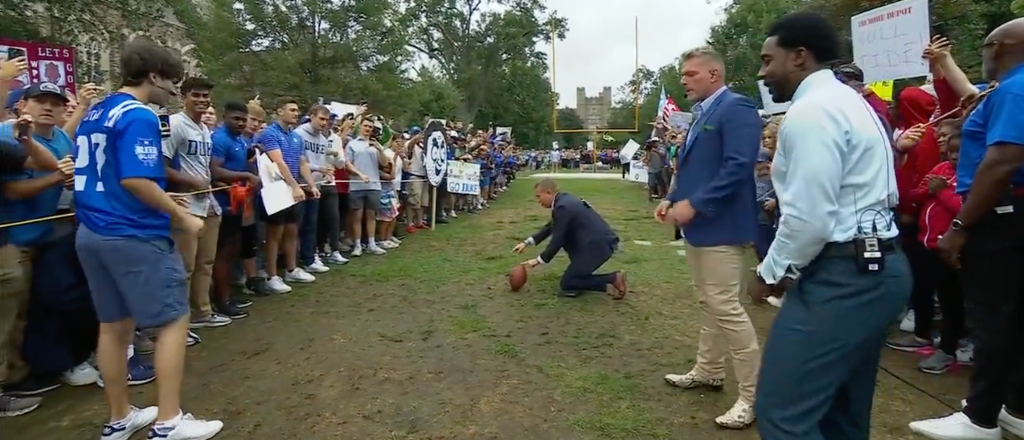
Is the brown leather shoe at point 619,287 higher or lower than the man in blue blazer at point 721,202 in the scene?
lower

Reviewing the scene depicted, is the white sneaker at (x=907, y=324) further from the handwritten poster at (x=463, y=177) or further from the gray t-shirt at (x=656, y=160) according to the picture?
the gray t-shirt at (x=656, y=160)

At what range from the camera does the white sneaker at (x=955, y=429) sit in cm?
346

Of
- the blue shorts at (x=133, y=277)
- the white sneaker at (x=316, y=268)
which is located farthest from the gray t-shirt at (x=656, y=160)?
the blue shorts at (x=133, y=277)

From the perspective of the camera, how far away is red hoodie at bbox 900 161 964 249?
13.6ft

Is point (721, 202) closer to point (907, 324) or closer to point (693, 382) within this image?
point (693, 382)

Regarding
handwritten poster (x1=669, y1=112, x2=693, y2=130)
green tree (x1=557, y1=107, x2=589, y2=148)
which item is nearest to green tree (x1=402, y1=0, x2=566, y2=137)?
green tree (x1=557, y1=107, x2=589, y2=148)

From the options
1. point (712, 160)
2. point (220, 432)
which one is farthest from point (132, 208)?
point (712, 160)

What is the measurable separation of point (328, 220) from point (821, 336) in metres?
7.25

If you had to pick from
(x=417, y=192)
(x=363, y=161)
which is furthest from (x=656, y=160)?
(x=363, y=161)

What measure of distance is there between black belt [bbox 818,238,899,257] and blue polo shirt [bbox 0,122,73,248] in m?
4.20

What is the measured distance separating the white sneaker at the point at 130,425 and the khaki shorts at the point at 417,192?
8273mm

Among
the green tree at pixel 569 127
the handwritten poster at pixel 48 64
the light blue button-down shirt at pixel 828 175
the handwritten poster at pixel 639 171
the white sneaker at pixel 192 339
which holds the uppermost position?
the green tree at pixel 569 127

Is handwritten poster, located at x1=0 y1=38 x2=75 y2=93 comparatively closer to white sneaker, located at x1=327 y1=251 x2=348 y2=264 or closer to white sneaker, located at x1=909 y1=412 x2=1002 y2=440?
white sneaker, located at x1=327 y1=251 x2=348 y2=264

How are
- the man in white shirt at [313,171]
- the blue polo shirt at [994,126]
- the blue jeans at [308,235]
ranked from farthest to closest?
the blue jeans at [308,235], the man in white shirt at [313,171], the blue polo shirt at [994,126]
